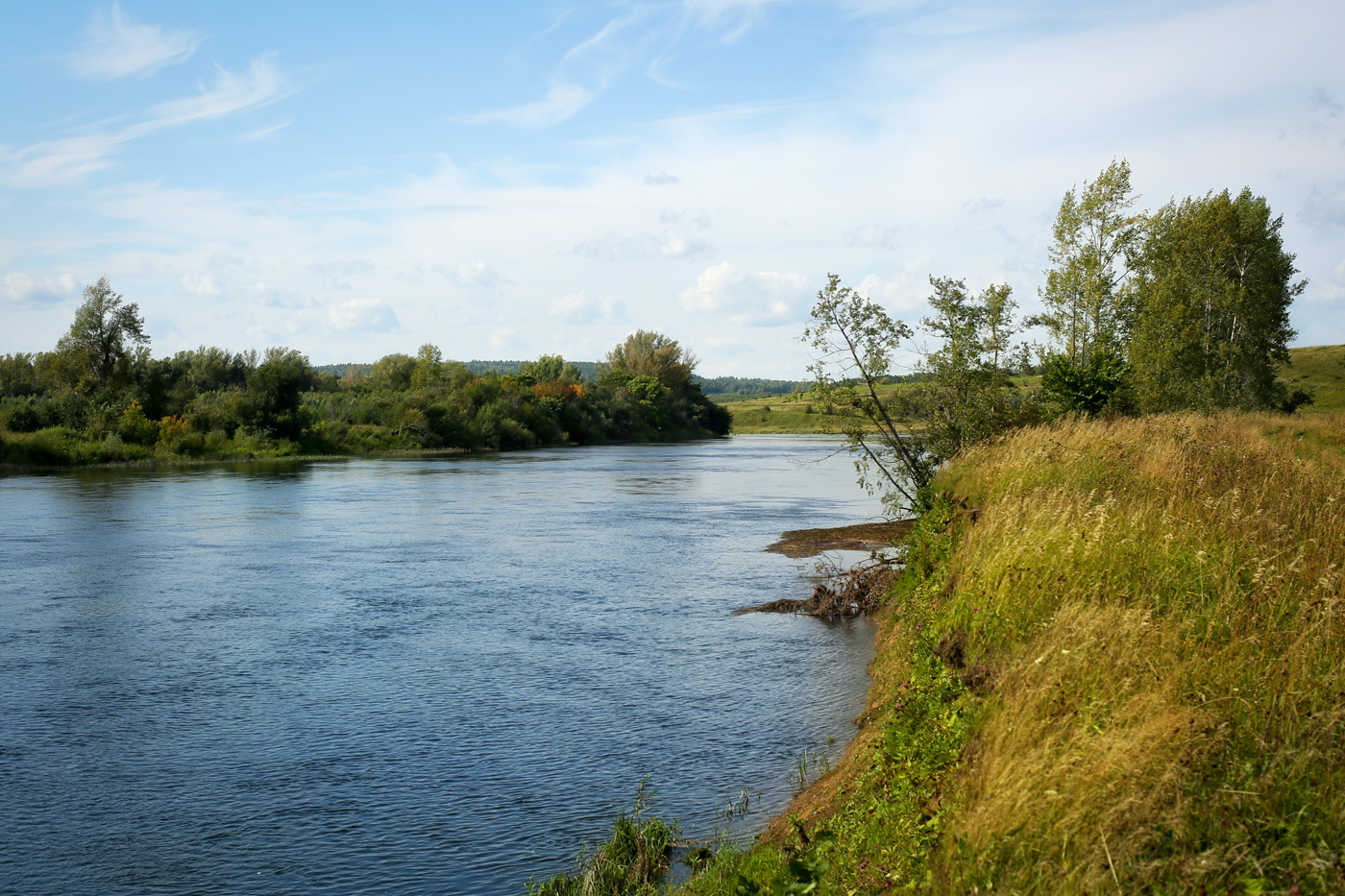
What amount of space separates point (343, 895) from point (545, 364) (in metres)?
130

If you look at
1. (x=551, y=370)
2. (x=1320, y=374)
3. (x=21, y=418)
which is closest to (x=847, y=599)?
(x=21, y=418)

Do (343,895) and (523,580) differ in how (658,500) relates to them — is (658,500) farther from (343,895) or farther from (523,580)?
(343,895)

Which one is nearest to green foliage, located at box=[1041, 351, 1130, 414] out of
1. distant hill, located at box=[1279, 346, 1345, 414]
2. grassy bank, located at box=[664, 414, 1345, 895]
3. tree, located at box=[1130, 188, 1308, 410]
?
tree, located at box=[1130, 188, 1308, 410]

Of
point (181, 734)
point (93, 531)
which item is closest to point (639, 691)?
point (181, 734)

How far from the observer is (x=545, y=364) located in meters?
136

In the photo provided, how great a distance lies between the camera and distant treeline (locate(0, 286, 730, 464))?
5609cm

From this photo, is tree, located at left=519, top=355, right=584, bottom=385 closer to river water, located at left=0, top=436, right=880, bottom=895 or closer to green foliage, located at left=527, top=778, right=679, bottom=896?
river water, located at left=0, top=436, right=880, bottom=895

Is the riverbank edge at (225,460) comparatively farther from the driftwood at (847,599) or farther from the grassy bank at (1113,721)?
the grassy bank at (1113,721)

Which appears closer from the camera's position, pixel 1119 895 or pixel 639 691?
pixel 1119 895

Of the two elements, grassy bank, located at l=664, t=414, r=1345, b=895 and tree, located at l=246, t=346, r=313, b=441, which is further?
tree, located at l=246, t=346, r=313, b=441

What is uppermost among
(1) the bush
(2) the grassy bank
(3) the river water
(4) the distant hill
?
(4) the distant hill

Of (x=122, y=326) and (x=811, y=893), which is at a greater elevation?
(x=122, y=326)

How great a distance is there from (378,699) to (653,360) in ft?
421

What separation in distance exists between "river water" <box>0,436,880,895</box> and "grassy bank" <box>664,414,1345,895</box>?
87.9 inches
